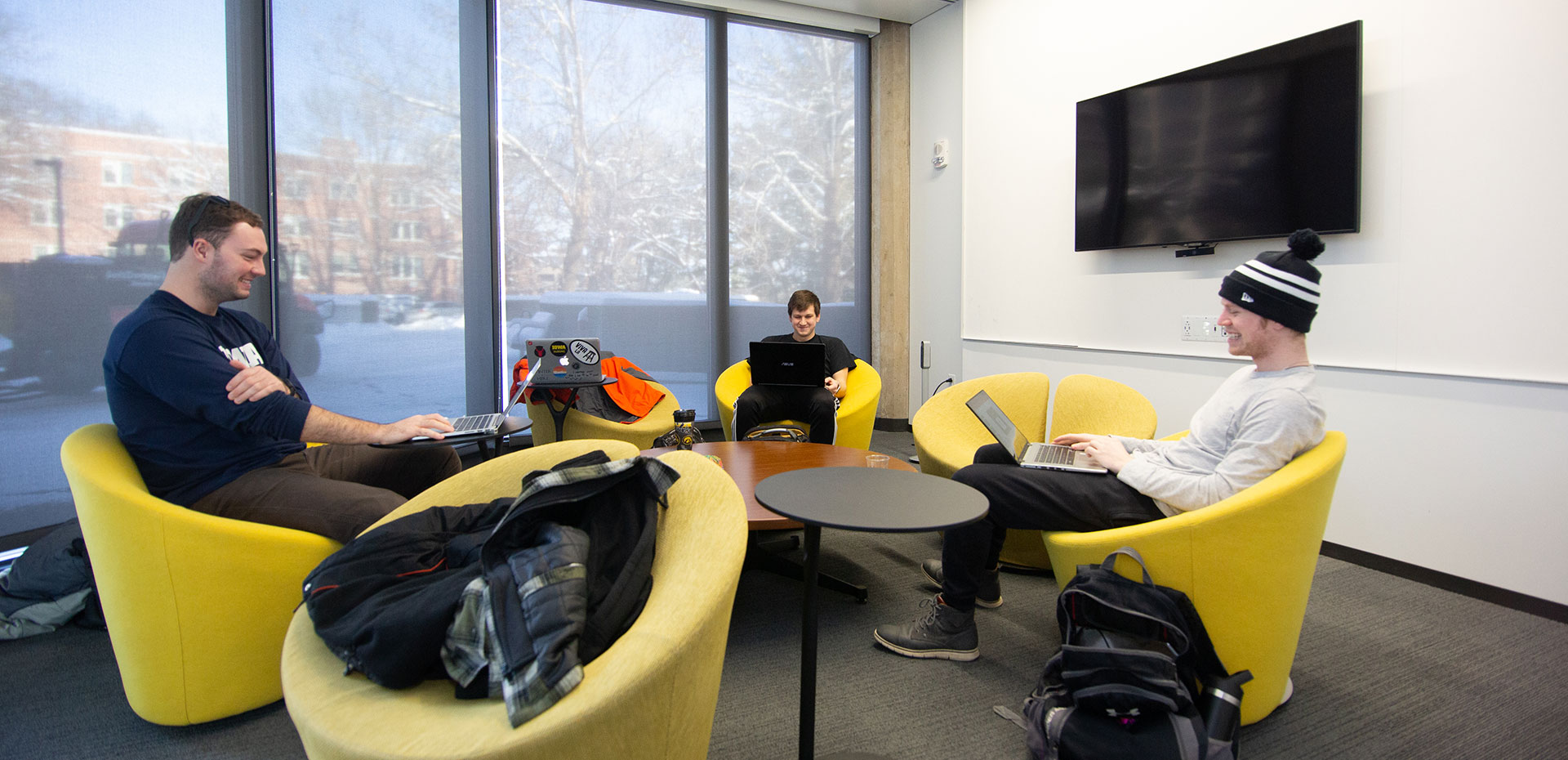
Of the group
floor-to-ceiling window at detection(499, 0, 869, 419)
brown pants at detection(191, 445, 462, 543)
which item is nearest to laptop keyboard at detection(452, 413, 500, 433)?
brown pants at detection(191, 445, 462, 543)

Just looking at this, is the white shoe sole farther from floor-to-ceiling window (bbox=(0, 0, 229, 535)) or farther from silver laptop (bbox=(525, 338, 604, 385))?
floor-to-ceiling window (bbox=(0, 0, 229, 535))

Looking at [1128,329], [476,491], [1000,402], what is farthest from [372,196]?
[1128,329]

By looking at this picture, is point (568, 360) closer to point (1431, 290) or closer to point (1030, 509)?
point (1030, 509)

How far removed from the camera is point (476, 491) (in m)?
1.81

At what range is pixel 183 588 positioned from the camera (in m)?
1.72

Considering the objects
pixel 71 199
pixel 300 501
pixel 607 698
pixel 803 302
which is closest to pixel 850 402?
pixel 803 302

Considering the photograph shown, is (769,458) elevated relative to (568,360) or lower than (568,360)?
lower

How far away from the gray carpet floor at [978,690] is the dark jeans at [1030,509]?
266 mm

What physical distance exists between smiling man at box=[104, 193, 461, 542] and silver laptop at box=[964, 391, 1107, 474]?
1.57m

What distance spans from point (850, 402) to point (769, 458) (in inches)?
43.7

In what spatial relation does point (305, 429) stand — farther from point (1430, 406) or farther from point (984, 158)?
point (984, 158)

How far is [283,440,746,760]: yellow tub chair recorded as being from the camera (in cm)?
103

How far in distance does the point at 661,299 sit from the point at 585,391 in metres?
1.35

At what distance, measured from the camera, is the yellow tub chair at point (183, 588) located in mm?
1691
